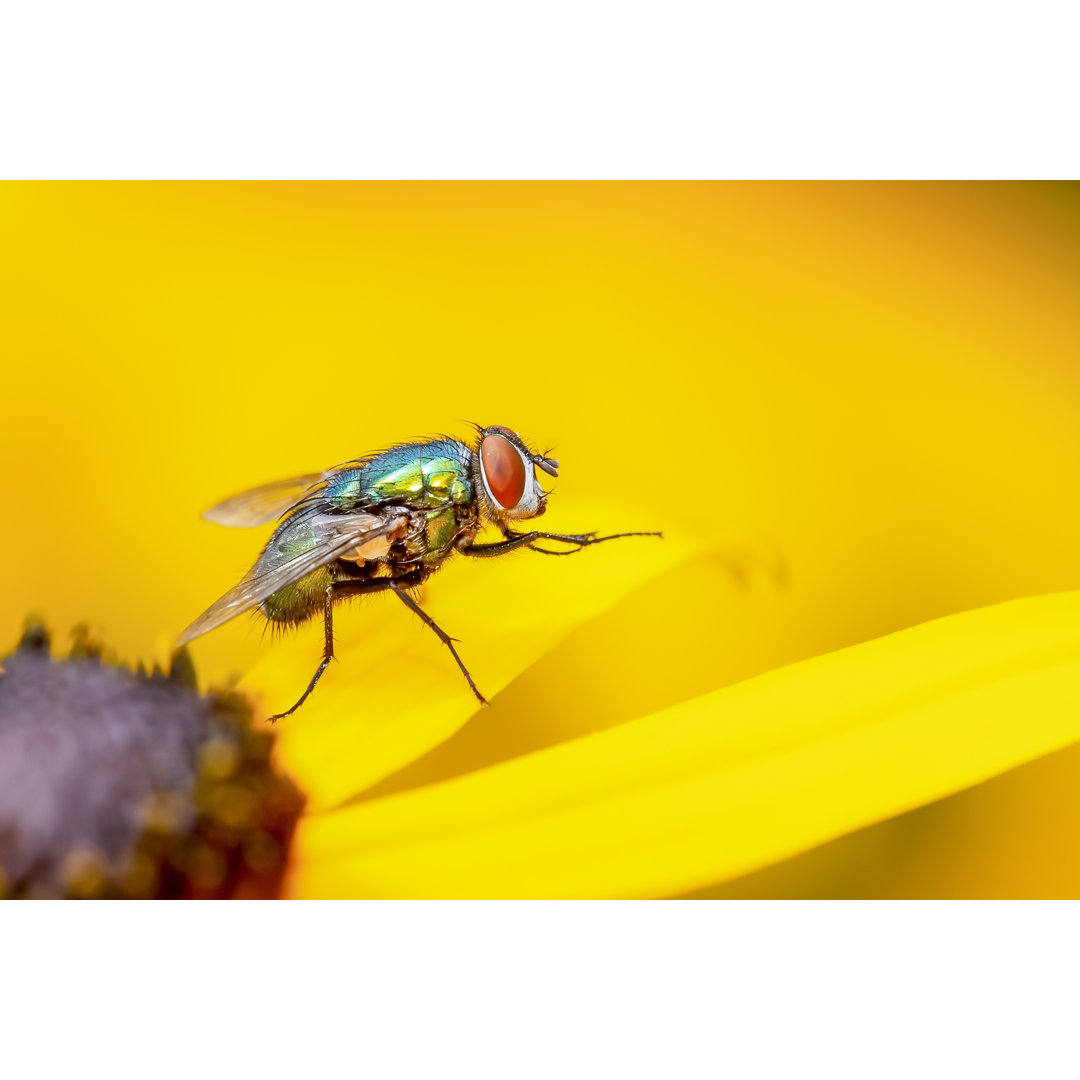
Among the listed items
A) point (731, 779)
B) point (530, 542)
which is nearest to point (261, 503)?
point (530, 542)

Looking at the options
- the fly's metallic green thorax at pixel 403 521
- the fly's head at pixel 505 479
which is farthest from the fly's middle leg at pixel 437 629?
the fly's head at pixel 505 479

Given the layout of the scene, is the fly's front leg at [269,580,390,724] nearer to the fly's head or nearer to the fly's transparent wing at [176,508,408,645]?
the fly's transparent wing at [176,508,408,645]

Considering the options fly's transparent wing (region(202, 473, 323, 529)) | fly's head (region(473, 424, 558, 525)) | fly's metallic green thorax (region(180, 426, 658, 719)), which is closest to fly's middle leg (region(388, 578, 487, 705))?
fly's metallic green thorax (region(180, 426, 658, 719))

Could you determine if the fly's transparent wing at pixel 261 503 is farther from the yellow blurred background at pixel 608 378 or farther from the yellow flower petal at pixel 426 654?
the yellow flower petal at pixel 426 654

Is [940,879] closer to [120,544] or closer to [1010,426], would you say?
[1010,426]

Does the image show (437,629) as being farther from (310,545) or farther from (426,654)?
(310,545)
